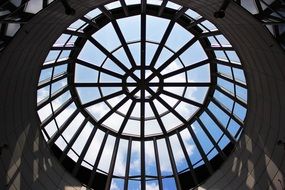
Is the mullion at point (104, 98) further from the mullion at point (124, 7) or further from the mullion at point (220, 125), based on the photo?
the mullion at point (220, 125)

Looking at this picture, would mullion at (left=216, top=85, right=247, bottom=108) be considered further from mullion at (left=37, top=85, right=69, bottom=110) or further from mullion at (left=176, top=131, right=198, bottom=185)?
mullion at (left=37, top=85, right=69, bottom=110)

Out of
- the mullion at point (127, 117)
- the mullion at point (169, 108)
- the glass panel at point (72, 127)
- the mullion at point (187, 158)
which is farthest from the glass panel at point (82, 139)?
the mullion at point (187, 158)

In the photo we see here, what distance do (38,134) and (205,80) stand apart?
964cm

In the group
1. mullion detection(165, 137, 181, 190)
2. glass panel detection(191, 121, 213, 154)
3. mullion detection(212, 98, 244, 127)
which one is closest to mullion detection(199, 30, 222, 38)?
mullion detection(212, 98, 244, 127)

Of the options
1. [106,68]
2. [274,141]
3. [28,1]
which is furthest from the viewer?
[106,68]

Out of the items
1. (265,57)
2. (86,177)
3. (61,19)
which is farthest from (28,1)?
(86,177)

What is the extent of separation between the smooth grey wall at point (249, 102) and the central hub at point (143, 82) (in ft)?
18.6

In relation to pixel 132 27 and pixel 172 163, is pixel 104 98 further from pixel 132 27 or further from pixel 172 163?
pixel 172 163

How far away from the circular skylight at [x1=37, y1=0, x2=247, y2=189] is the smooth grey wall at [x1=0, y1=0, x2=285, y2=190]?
1.57m

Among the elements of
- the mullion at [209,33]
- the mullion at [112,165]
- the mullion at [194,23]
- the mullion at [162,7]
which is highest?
the mullion at [162,7]

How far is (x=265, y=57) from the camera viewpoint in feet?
40.3

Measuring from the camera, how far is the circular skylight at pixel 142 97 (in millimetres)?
16859

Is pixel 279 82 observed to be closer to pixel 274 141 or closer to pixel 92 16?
pixel 274 141

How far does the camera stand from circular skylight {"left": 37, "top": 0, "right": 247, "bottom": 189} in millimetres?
16859
